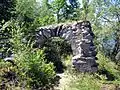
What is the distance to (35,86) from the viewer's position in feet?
35.0

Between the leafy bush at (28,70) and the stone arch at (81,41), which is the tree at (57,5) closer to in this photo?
the stone arch at (81,41)

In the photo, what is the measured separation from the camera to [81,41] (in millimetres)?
17734

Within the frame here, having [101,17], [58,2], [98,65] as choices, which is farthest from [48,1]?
[98,65]

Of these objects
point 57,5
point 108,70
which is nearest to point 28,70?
point 108,70

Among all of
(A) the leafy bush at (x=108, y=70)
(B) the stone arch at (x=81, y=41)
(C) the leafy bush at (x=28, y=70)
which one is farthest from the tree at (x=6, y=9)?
(C) the leafy bush at (x=28, y=70)

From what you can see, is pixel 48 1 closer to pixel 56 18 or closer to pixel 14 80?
pixel 56 18

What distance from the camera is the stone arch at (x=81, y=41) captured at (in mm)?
17297

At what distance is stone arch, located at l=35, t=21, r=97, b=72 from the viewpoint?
681 inches

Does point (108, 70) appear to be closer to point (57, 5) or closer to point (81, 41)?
point (81, 41)

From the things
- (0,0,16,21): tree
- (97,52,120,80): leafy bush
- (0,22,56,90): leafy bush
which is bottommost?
(97,52,120,80): leafy bush

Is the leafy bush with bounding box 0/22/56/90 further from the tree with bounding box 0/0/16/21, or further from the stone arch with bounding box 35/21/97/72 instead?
the tree with bounding box 0/0/16/21

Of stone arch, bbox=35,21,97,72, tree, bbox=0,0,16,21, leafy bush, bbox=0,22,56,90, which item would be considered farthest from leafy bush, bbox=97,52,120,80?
leafy bush, bbox=0,22,56,90

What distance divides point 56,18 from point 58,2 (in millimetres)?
1669

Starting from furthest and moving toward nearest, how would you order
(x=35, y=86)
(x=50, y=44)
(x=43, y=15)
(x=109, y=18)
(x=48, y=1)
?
1. (x=48, y=1)
2. (x=43, y=15)
3. (x=109, y=18)
4. (x=50, y=44)
5. (x=35, y=86)
